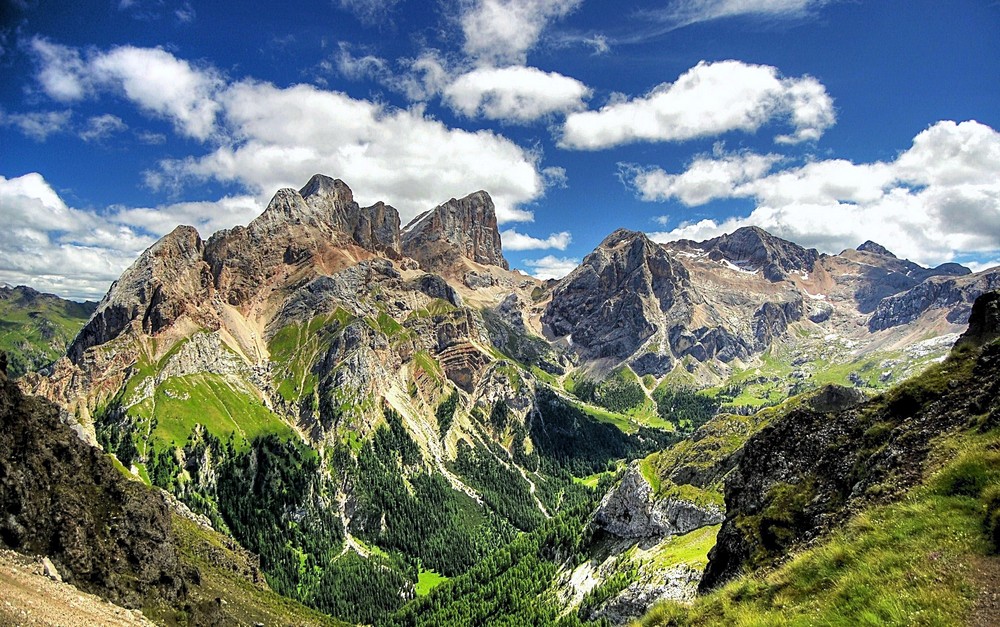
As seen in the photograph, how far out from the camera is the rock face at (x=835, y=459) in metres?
23.6

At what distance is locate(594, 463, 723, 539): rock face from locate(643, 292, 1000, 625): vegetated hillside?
8140 centimetres

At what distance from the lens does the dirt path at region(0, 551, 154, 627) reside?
35219 mm

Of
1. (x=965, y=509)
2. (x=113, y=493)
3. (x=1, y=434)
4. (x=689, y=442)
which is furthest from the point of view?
(x=689, y=442)

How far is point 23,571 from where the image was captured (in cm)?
5288

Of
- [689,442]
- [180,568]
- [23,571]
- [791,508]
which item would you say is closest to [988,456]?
[791,508]

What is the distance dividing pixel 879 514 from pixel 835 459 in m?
12.3

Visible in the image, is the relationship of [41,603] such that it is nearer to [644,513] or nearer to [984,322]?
[984,322]

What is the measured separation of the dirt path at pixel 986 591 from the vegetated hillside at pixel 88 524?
8661 centimetres

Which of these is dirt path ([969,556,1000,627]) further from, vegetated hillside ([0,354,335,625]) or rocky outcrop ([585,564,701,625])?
vegetated hillside ([0,354,335,625])

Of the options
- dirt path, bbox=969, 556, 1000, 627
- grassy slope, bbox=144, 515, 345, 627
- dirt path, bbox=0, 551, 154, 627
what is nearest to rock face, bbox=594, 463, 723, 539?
grassy slope, bbox=144, 515, 345, 627

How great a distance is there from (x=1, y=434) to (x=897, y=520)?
99609 mm

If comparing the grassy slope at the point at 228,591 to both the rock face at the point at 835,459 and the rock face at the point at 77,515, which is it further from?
the rock face at the point at 835,459

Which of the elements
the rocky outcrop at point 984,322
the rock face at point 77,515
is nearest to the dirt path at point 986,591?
the rocky outcrop at point 984,322

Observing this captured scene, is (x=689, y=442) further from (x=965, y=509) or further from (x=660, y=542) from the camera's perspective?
(x=965, y=509)
